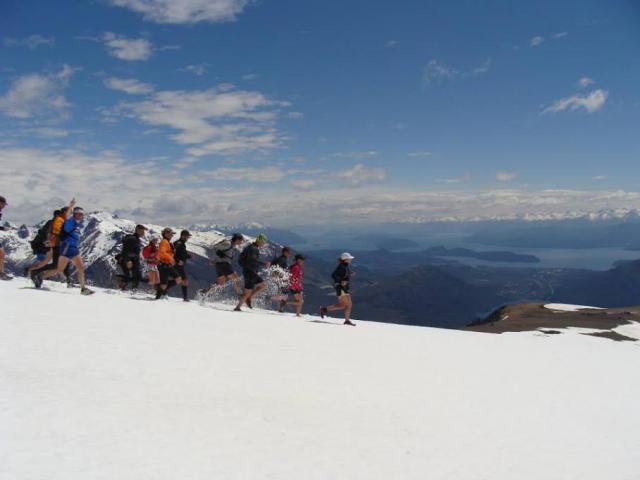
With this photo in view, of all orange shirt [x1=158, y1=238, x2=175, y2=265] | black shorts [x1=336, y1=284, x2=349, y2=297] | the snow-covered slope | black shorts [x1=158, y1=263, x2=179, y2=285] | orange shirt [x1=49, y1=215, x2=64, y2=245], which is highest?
orange shirt [x1=49, y1=215, x2=64, y2=245]

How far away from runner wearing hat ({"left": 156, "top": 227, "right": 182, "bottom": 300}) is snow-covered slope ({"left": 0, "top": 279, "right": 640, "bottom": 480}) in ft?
13.7

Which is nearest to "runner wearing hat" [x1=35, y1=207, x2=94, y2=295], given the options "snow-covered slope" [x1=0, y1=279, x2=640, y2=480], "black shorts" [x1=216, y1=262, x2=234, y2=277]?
"snow-covered slope" [x1=0, y1=279, x2=640, y2=480]

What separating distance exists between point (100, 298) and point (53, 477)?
12.0 metres

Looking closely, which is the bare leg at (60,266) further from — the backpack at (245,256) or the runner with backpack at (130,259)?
the backpack at (245,256)

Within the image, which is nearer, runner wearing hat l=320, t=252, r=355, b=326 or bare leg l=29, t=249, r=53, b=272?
bare leg l=29, t=249, r=53, b=272

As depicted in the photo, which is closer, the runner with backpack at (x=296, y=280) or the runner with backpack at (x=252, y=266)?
the runner with backpack at (x=252, y=266)

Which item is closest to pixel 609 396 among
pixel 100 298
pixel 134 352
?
pixel 134 352

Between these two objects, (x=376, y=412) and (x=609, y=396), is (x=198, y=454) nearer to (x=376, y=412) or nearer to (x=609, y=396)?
(x=376, y=412)

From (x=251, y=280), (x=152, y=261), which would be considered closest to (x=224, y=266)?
(x=251, y=280)

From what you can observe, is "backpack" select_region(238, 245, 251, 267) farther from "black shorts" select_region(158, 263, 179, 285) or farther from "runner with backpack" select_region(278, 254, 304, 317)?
"black shorts" select_region(158, 263, 179, 285)

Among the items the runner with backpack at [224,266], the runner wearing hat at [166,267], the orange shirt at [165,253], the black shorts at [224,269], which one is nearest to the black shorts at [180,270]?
the runner wearing hat at [166,267]

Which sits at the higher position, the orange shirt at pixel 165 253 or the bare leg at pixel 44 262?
the orange shirt at pixel 165 253

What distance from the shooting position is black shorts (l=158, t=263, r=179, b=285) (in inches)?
671

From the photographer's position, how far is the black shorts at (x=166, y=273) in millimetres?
17031
